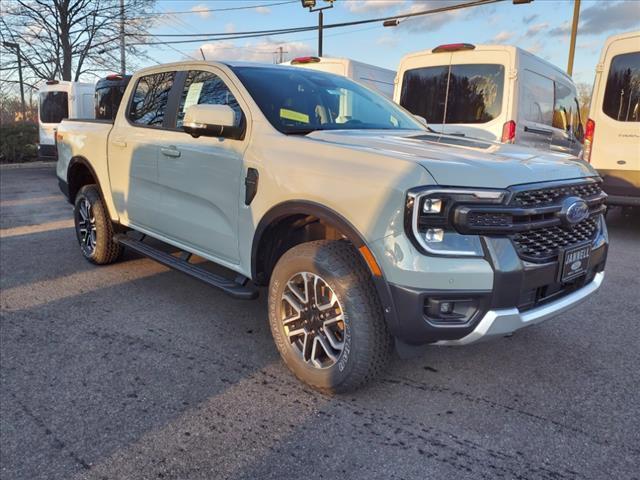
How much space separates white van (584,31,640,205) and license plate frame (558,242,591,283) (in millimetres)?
4766

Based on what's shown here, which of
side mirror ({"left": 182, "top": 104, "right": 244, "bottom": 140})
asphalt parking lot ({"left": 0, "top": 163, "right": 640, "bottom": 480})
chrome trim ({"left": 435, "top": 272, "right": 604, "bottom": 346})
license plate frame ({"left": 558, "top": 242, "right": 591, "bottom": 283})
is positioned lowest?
asphalt parking lot ({"left": 0, "top": 163, "right": 640, "bottom": 480})

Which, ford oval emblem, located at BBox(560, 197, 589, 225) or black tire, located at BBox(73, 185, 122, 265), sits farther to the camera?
black tire, located at BBox(73, 185, 122, 265)

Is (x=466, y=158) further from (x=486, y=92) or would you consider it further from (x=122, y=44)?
(x=122, y=44)

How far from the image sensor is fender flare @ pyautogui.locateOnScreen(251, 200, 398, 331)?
8.00 feet

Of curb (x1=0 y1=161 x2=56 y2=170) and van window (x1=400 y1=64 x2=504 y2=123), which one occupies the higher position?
van window (x1=400 y1=64 x2=504 y2=123)

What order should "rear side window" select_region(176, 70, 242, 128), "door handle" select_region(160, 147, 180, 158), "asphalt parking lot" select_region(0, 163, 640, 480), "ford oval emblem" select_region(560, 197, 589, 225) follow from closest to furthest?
"asphalt parking lot" select_region(0, 163, 640, 480), "ford oval emblem" select_region(560, 197, 589, 225), "rear side window" select_region(176, 70, 242, 128), "door handle" select_region(160, 147, 180, 158)

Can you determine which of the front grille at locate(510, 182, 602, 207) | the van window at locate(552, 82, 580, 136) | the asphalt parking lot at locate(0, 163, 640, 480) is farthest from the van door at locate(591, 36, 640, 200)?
the front grille at locate(510, 182, 602, 207)

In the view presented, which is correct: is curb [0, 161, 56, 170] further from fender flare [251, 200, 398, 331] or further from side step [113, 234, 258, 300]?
fender flare [251, 200, 398, 331]

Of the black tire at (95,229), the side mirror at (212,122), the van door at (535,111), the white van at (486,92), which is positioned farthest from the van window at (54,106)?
the side mirror at (212,122)

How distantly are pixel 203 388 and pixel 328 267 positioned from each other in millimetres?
999

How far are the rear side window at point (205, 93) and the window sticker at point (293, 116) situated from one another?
0.28 m

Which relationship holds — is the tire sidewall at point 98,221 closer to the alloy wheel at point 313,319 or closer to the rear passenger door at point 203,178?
the rear passenger door at point 203,178

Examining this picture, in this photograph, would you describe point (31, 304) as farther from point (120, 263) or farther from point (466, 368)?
point (466, 368)

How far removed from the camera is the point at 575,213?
8.60 feet
